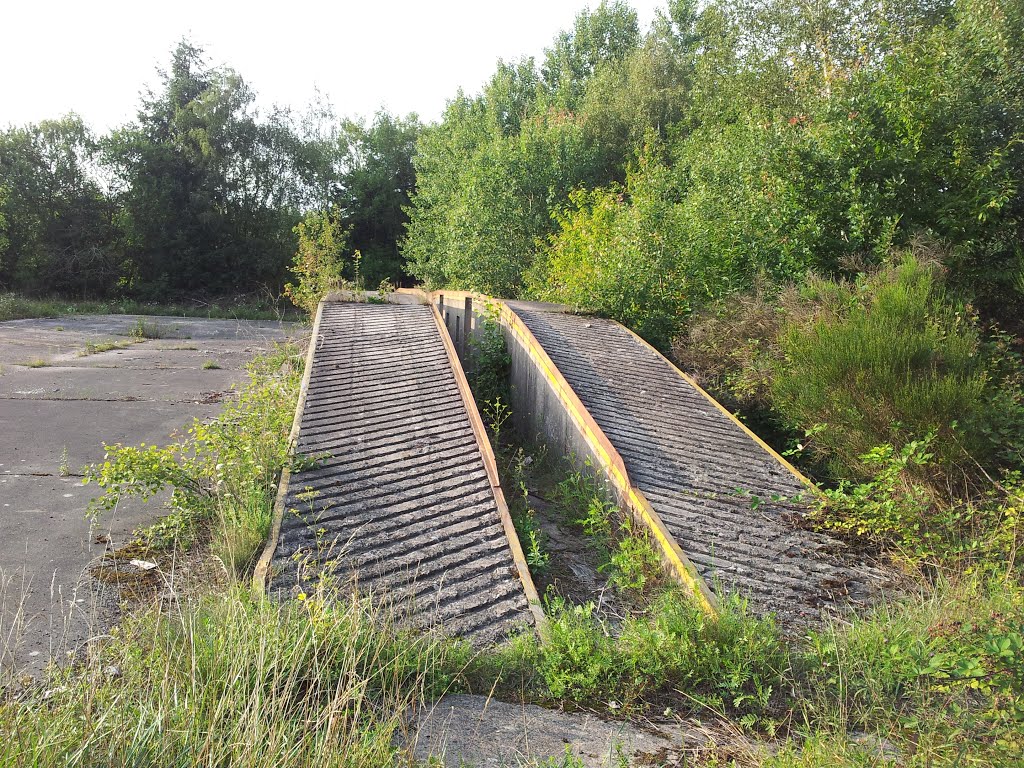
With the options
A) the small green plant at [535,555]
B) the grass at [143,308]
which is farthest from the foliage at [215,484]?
the grass at [143,308]

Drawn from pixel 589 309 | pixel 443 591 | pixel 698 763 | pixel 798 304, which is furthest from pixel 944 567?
pixel 589 309

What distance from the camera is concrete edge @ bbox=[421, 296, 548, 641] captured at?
12.6 feet

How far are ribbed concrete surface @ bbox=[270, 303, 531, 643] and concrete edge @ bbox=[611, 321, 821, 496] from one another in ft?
7.73

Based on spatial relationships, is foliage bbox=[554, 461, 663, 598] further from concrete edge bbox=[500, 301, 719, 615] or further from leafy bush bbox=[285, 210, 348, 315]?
leafy bush bbox=[285, 210, 348, 315]

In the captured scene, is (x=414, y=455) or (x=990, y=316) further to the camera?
(x=990, y=316)

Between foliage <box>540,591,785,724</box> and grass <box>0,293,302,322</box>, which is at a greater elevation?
grass <box>0,293,302,322</box>

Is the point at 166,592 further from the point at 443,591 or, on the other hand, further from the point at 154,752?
the point at 154,752

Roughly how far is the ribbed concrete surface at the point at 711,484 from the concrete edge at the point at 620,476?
0.10m

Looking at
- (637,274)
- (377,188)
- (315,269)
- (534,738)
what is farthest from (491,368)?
(377,188)

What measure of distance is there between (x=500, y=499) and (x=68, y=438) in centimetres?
476

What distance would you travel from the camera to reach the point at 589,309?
368 inches

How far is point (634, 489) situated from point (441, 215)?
55.6 feet

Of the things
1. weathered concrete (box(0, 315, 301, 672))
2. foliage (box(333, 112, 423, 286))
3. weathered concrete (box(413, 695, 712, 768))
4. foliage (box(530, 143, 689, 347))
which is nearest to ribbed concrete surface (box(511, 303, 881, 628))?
foliage (box(530, 143, 689, 347))

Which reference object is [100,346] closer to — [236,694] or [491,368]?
[491,368]
